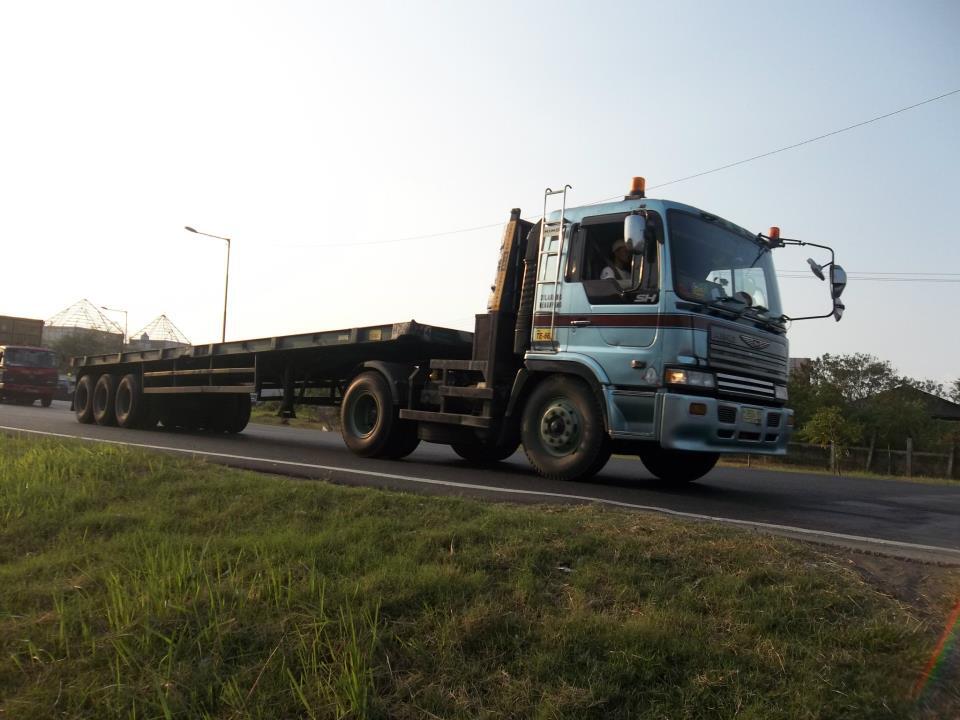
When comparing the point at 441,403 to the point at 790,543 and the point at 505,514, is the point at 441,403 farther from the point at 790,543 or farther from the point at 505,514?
the point at 790,543

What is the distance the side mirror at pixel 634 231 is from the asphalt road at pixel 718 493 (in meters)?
2.18

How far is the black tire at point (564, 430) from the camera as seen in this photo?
284 inches

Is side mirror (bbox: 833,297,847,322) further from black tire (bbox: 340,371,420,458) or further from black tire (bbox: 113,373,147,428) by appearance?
black tire (bbox: 113,373,147,428)

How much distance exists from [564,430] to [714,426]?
4.70 feet

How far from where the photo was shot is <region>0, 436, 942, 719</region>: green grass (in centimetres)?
280

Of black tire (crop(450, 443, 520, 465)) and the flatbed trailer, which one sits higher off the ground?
the flatbed trailer

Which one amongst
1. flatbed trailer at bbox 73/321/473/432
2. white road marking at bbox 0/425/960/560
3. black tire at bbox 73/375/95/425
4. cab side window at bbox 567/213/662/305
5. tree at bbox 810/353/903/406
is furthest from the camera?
tree at bbox 810/353/903/406

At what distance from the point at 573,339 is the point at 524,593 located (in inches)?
165

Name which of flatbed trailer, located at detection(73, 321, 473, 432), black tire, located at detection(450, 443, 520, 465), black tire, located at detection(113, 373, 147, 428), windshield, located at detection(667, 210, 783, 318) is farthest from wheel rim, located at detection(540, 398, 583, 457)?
black tire, located at detection(113, 373, 147, 428)

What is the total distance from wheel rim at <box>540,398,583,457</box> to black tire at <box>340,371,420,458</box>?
7.44 ft

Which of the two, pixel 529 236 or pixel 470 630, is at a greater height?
pixel 529 236

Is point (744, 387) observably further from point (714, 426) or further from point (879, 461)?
point (879, 461)

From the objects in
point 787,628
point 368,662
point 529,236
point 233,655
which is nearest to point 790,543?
point 787,628

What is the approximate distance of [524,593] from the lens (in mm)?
3416
